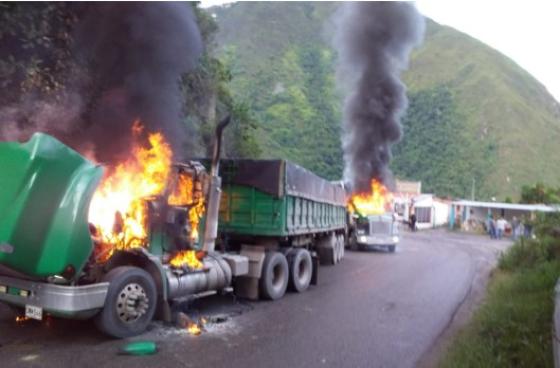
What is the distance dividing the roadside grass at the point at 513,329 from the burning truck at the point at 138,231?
3.60m

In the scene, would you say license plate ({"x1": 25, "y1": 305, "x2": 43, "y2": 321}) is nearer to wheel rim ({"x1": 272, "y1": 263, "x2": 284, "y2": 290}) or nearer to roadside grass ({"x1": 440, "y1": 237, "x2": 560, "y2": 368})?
roadside grass ({"x1": 440, "y1": 237, "x2": 560, "y2": 368})

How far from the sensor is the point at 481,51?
366 feet

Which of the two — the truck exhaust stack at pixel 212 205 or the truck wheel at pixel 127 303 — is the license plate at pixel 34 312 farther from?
the truck exhaust stack at pixel 212 205

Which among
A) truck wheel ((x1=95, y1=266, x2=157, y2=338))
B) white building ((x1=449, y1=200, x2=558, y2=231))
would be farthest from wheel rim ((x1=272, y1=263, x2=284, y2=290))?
white building ((x1=449, y1=200, x2=558, y2=231))

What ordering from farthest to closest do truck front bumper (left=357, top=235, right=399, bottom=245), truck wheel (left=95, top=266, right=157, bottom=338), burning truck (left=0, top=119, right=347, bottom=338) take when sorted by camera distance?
1. truck front bumper (left=357, top=235, right=399, bottom=245)
2. truck wheel (left=95, top=266, right=157, bottom=338)
3. burning truck (left=0, top=119, right=347, bottom=338)

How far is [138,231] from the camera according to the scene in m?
6.99

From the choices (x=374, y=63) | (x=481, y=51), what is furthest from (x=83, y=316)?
(x=481, y=51)

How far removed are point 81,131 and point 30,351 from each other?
14.2ft

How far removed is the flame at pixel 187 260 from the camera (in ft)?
24.4

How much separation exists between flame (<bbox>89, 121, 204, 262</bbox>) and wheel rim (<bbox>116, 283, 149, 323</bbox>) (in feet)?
1.66

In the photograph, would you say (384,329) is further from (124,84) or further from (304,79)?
(304,79)

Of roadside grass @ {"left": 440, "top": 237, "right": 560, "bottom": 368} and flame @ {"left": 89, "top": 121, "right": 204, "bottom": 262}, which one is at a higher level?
flame @ {"left": 89, "top": 121, "right": 204, "bottom": 262}

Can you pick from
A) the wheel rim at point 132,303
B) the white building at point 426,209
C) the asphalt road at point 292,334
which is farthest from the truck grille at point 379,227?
the white building at point 426,209

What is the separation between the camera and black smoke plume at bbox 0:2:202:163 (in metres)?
8.30
